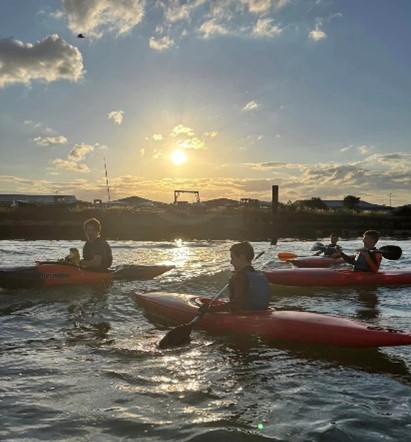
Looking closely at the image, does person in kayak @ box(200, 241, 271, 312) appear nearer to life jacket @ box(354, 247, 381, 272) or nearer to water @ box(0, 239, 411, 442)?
water @ box(0, 239, 411, 442)

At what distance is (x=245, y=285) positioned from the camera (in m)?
6.93

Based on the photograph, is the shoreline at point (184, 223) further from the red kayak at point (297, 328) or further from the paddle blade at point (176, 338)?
the paddle blade at point (176, 338)

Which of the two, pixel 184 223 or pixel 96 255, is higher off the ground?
pixel 184 223

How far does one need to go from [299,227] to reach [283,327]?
36.7 meters

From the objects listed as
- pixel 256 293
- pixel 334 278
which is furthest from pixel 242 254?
pixel 334 278

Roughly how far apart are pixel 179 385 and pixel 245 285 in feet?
7.11

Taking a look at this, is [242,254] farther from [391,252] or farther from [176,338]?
[391,252]

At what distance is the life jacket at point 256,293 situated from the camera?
22.8 ft

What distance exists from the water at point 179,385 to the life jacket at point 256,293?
24.0 inches

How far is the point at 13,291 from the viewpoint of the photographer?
10719 millimetres

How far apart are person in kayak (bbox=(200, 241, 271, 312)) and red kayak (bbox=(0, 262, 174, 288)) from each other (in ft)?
15.9

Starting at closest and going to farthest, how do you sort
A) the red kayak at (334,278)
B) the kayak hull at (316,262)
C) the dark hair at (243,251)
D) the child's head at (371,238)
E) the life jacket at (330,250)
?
the dark hair at (243,251) → the child's head at (371,238) → the red kayak at (334,278) → the kayak hull at (316,262) → the life jacket at (330,250)

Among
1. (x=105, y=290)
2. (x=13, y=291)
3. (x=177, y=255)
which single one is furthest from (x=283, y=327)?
(x=177, y=255)

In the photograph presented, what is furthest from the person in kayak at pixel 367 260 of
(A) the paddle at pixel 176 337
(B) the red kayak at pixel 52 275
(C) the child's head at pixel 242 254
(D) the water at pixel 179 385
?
(A) the paddle at pixel 176 337
